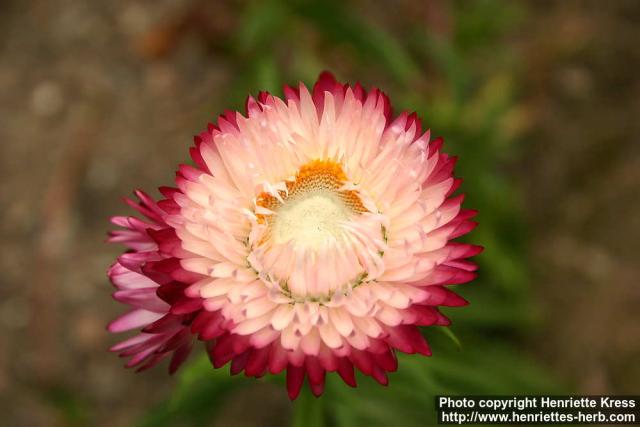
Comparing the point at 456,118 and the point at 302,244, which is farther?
the point at 456,118

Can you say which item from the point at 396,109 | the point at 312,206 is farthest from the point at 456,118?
the point at 312,206

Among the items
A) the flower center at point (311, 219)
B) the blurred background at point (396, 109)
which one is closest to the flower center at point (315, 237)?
the flower center at point (311, 219)

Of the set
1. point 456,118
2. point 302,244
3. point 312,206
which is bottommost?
point 302,244

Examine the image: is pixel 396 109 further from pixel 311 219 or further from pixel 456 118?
pixel 311 219

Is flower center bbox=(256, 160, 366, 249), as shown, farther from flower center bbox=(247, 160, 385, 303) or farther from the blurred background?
the blurred background

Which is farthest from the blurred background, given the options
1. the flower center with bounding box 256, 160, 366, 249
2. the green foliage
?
the flower center with bounding box 256, 160, 366, 249

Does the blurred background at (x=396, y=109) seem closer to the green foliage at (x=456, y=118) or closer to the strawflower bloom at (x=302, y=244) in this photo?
the green foliage at (x=456, y=118)
